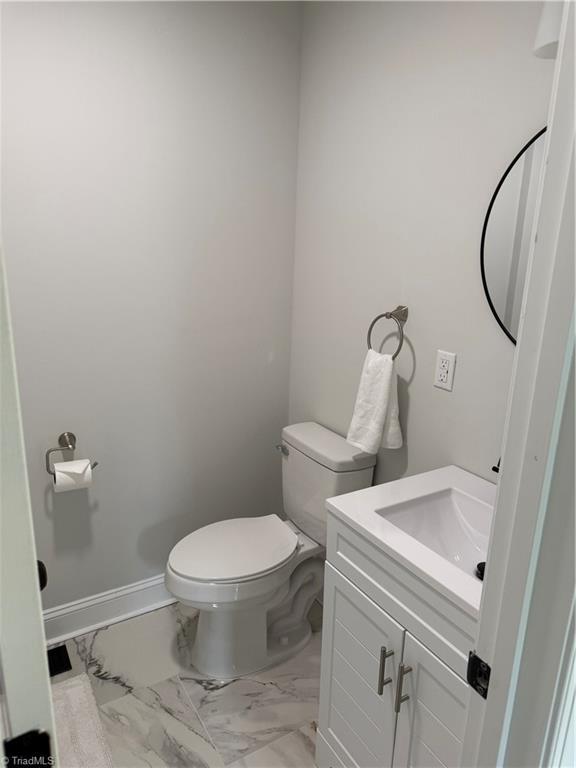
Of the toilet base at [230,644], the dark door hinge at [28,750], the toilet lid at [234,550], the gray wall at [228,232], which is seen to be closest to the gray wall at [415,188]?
the gray wall at [228,232]

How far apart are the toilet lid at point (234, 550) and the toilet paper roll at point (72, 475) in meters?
0.40

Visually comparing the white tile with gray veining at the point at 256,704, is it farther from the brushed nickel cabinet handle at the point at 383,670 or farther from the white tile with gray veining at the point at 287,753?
the brushed nickel cabinet handle at the point at 383,670

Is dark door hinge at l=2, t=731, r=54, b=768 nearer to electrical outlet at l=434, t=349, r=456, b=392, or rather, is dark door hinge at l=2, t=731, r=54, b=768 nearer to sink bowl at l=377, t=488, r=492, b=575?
sink bowl at l=377, t=488, r=492, b=575

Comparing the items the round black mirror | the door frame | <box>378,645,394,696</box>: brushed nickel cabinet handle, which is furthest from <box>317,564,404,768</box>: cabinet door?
the round black mirror

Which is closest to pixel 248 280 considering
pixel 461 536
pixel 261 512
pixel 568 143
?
pixel 261 512

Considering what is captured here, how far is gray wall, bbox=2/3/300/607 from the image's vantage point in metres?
1.71

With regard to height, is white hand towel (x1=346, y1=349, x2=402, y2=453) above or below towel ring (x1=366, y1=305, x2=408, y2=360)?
below

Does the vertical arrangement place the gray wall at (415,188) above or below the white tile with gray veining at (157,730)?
above

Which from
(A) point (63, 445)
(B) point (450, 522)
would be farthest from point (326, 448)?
(A) point (63, 445)

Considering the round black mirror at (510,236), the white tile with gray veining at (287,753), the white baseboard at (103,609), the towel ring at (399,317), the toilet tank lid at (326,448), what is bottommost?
the white tile with gray veining at (287,753)

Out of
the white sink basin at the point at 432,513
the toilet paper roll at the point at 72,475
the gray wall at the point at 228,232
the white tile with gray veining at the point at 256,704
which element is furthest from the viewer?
the toilet paper roll at the point at 72,475

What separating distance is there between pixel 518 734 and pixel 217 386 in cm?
168

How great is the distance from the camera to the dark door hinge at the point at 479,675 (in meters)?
0.73

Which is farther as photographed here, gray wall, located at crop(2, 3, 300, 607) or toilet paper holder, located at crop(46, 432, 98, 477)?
toilet paper holder, located at crop(46, 432, 98, 477)
